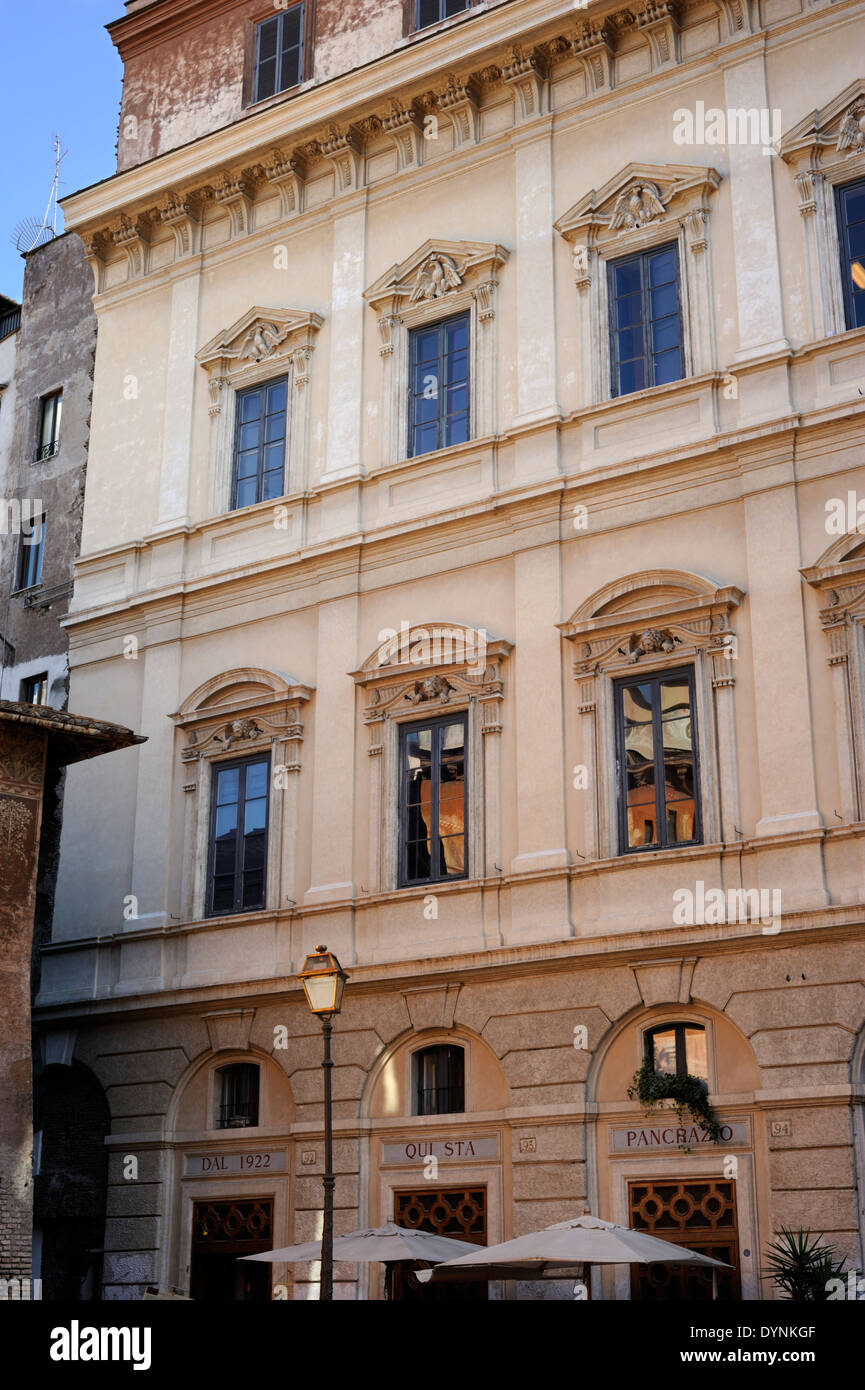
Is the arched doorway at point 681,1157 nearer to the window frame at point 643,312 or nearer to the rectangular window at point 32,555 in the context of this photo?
the window frame at point 643,312

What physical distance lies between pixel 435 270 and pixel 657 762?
7.53 metres

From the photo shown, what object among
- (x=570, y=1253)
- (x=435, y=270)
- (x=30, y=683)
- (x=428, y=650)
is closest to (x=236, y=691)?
(x=428, y=650)

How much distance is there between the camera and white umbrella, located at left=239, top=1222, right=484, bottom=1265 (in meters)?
16.0

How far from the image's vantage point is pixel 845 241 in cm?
1817

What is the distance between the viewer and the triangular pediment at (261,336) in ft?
73.3

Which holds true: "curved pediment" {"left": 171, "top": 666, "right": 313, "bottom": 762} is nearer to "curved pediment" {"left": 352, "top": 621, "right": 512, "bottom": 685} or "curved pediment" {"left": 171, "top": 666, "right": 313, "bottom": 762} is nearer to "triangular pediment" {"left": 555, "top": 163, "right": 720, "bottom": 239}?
"curved pediment" {"left": 352, "top": 621, "right": 512, "bottom": 685}

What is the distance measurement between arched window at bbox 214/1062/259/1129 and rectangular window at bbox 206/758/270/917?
191cm

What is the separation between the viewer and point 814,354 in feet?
58.4

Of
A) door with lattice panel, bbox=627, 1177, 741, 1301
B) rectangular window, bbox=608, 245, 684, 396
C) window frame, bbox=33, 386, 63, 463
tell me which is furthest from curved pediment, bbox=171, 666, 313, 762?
door with lattice panel, bbox=627, 1177, 741, 1301

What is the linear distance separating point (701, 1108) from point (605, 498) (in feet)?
22.4

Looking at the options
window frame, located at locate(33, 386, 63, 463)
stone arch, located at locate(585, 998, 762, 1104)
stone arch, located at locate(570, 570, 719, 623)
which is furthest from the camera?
window frame, located at locate(33, 386, 63, 463)

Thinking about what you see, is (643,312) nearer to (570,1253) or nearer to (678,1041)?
(678,1041)

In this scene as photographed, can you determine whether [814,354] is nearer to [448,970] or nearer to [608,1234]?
[448,970]
